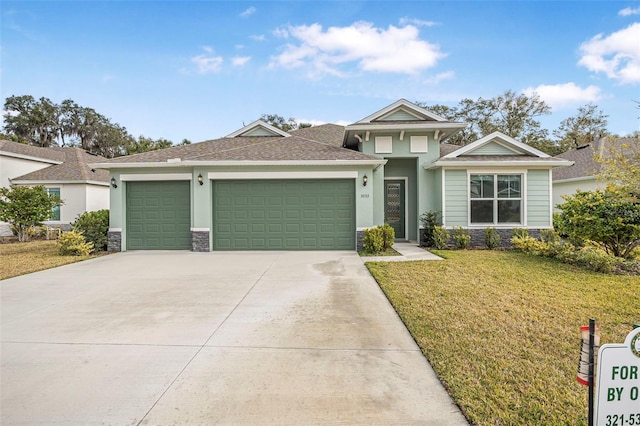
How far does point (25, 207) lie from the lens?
1393 centimetres

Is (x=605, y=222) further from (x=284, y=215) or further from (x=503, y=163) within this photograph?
(x=284, y=215)

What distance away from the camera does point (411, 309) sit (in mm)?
4895

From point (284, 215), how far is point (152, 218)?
15.5ft

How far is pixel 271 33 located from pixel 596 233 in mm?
13949

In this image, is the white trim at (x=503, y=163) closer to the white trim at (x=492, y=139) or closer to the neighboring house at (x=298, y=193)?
the neighboring house at (x=298, y=193)

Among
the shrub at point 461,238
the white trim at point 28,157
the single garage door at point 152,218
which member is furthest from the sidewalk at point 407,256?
the white trim at point 28,157

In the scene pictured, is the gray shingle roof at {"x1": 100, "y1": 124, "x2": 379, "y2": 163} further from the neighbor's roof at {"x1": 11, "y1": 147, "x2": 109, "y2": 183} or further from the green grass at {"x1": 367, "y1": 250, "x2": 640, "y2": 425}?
the neighbor's roof at {"x1": 11, "y1": 147, "x2": 109, "y2": 183}

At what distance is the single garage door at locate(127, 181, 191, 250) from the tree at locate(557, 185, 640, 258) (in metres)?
11.7

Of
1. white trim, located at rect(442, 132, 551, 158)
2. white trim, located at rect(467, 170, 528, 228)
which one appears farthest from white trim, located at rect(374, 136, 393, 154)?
white trim, located at rect(467, 170, 528, 228)

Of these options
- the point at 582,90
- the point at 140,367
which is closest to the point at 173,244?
the point at 140,367

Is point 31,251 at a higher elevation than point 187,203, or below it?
below

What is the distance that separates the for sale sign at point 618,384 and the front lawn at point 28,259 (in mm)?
10223

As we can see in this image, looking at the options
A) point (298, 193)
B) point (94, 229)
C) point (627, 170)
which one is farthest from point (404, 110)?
point (94, 229)

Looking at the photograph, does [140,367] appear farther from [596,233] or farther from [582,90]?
[582,90]
